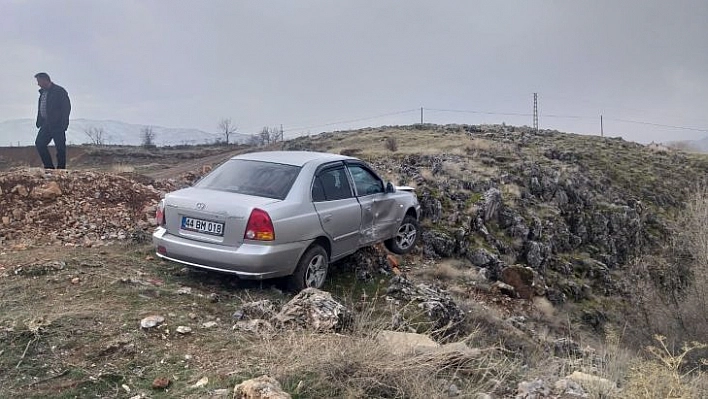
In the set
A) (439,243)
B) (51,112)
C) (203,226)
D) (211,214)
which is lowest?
(439,243)

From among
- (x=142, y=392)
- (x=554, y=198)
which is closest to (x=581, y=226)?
(x=554, y=198)

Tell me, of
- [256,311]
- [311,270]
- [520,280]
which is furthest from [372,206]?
[520,280]

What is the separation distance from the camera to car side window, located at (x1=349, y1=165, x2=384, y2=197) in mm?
6758

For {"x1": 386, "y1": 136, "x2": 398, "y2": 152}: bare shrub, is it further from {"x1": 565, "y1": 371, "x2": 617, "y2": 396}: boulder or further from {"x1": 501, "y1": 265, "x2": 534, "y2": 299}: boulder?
{"x1": 565, "y1": 371, "x2": 617, "y2": 396}: boulder

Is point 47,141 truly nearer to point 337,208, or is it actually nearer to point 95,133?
point 337,208

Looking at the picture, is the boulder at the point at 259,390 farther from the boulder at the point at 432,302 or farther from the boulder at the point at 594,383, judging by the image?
the boulder at the point at 432,302

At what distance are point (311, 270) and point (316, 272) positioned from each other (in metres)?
0.11

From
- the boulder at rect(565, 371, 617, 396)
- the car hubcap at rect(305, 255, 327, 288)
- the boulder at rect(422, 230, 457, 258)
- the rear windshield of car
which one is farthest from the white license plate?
the boulder at rect(422, 230, 457, 258)

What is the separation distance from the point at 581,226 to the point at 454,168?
15.3 feet

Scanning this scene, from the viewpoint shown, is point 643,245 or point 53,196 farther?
point 643,245

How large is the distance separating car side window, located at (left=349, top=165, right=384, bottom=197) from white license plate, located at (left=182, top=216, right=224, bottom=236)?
2007 millimetres

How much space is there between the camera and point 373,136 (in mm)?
27422

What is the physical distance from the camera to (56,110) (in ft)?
31.4

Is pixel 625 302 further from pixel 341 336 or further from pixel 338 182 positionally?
pixel 341 336
